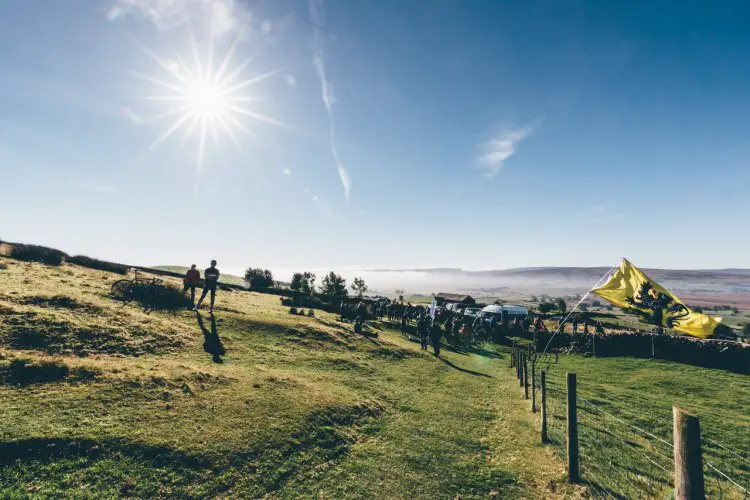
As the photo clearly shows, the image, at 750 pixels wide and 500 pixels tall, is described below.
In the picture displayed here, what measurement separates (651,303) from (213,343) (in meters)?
15.4

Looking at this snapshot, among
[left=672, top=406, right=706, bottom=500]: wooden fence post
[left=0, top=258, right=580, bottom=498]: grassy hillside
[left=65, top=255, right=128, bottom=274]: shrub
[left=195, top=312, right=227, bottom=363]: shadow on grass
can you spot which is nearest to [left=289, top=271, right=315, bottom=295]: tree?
[left=65, top=255, right=128, bottom=274]: shrub

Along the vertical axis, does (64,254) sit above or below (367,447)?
above

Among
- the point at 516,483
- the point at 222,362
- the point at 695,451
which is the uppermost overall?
the point at 695,451

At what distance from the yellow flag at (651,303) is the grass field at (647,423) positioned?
3161 millimetres

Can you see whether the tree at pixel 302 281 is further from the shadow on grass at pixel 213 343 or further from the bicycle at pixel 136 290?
the shadow on grass at pixel 213 343

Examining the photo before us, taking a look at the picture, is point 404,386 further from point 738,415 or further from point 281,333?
point 738,415

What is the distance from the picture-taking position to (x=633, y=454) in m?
8.97

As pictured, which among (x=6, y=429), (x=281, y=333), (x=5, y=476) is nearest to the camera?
(x=5, y=476)

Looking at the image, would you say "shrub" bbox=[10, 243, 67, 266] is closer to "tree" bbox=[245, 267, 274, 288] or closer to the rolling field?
the rolling field

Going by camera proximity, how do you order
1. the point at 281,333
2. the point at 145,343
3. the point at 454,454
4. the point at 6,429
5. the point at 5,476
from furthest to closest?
1. the point at 281,333
2. the point at 145,343
3. the point at 454,454
4. the point at 6,429
5. the point at 5,476

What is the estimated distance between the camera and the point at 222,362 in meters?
11.7

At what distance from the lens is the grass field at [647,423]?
25.1ft

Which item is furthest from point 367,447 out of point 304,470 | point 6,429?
point 6,429

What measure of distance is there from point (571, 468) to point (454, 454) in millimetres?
2482
